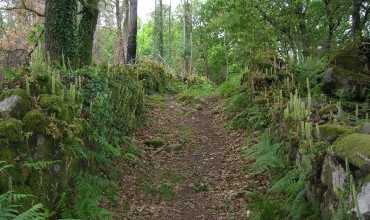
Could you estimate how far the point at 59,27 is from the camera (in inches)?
368

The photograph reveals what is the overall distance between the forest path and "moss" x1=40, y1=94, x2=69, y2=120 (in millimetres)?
1608

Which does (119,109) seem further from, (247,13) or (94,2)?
(247,13)

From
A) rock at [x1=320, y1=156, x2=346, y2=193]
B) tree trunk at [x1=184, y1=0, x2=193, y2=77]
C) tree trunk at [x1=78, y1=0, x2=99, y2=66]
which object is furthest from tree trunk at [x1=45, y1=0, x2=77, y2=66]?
tree trunk at [x1=184, y1=0, x2=193, y2=77]

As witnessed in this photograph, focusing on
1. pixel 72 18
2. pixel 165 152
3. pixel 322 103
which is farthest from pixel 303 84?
pixel 72 18

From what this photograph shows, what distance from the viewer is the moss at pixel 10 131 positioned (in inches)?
211

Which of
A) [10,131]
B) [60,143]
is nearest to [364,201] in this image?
[60,143]

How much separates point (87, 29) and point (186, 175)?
5.90 meters

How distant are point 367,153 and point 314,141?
196cm

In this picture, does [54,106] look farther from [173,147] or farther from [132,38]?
[132,38]

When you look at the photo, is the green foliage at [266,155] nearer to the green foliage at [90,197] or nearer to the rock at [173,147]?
the rock at [173,147]

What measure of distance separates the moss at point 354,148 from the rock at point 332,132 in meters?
0.48

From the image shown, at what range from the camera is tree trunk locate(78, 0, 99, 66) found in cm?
1171

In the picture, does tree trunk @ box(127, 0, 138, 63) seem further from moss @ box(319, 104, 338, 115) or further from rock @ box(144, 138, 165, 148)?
moss @ box(319, 104, 338, 115)

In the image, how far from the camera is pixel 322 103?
827 cm
